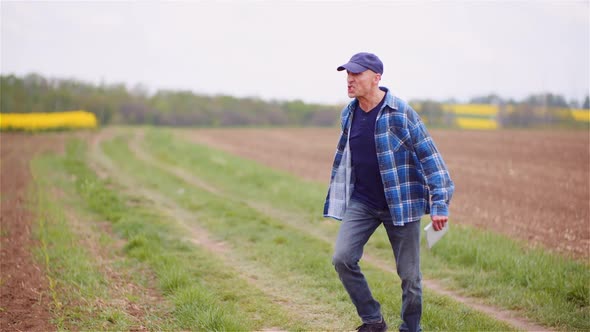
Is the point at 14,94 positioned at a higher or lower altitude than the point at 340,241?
higher

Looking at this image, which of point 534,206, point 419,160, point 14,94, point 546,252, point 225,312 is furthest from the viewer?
point 14,94

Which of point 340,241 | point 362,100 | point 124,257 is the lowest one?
point 124,257

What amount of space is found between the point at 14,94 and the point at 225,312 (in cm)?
1980

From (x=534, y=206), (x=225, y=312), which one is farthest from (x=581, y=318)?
(x=534, y=206)

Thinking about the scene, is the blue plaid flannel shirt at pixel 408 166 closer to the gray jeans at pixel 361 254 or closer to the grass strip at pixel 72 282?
the gray jeans at pixel 361 254

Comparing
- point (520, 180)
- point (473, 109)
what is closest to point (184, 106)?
point (473, 109)

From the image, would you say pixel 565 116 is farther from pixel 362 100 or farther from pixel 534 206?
pixel 362 100

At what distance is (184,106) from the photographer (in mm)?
66062

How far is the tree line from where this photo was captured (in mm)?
25641

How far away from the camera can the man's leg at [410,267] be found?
4.80m

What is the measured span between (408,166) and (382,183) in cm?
27

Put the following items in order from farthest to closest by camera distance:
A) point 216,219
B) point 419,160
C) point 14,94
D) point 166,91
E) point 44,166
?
point 166,91 → point 14,94 → point 44,166 → point 216,219 → point 419,160

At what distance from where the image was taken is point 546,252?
26.0 feet

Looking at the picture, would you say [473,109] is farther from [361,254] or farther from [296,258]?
[361,254]
